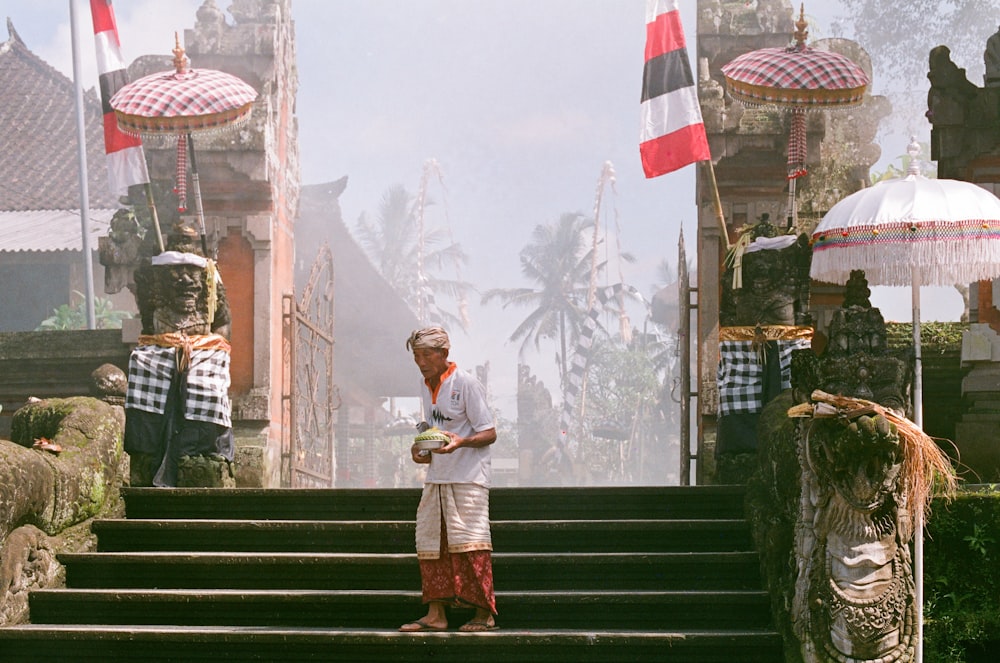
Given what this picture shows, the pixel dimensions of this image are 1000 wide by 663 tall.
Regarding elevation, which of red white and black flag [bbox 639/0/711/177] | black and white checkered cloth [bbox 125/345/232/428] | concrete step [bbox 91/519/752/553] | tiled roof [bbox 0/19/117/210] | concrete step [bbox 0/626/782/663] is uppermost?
tiled roof [bbox 0/19/117/210]

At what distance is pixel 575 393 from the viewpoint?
43594 mm

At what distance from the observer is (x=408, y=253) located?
53.8 metres

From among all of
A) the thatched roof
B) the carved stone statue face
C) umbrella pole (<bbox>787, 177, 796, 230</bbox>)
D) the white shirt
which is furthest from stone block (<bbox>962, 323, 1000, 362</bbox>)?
the thatched roof

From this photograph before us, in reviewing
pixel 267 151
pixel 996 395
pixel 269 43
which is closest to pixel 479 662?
pixel 996 395

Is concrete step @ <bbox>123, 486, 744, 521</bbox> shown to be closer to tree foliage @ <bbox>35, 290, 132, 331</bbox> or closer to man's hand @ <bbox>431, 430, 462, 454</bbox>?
man's hand @ <bbox>431, 430, 462, 454</bbox>

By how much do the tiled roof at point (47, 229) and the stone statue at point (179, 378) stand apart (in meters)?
15.7

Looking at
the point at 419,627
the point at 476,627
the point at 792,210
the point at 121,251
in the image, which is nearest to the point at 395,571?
the point at 419,627

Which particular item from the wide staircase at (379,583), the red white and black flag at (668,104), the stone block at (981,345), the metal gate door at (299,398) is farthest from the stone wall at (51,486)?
the stone block at (981,345)

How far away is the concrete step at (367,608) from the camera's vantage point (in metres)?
6.65

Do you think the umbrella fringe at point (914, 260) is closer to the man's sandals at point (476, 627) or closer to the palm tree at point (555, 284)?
the man's sandals at point (476, 627)

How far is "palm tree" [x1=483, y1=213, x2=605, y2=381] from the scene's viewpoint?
5122 cm

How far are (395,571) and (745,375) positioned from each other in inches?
111

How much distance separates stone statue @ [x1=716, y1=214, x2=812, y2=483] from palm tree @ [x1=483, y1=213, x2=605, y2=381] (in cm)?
4096

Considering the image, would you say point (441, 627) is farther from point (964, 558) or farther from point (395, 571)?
point (964, 558)
